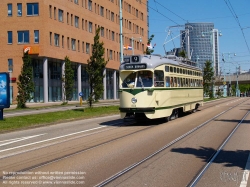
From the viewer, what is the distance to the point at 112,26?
77.5 metres

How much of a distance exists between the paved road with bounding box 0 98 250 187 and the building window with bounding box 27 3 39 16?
42.3 meters

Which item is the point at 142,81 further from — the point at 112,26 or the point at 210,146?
the point at 112,26

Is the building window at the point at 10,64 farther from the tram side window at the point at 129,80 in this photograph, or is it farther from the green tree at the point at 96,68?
the tram side window at the point at 129,80

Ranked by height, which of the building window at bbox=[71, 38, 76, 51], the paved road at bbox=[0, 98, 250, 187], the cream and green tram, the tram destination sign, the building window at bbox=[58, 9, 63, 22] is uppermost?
the building window at bbox=[58, 9, 63, 22]

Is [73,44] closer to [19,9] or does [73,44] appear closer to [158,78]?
[19,9]

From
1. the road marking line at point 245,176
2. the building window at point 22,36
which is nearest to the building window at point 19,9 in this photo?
the building window at point 22,36

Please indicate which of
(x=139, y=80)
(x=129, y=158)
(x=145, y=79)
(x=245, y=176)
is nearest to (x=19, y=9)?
(x=139, y=80)

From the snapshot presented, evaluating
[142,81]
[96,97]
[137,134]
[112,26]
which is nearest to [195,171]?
[137,134]

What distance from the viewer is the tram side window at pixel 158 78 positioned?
64.0 ft

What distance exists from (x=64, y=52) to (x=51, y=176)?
175 feet

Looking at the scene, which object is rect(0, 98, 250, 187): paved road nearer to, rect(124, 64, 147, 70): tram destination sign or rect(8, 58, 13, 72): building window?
rect(124, 64, 147, 70): tram destination sign

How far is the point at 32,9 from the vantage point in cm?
5650

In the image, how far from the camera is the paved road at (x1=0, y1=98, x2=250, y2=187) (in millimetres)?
8297

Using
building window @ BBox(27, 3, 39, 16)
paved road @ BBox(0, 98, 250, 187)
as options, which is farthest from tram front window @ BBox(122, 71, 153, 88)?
building window @ BBox(27, 3, 39, 16)
